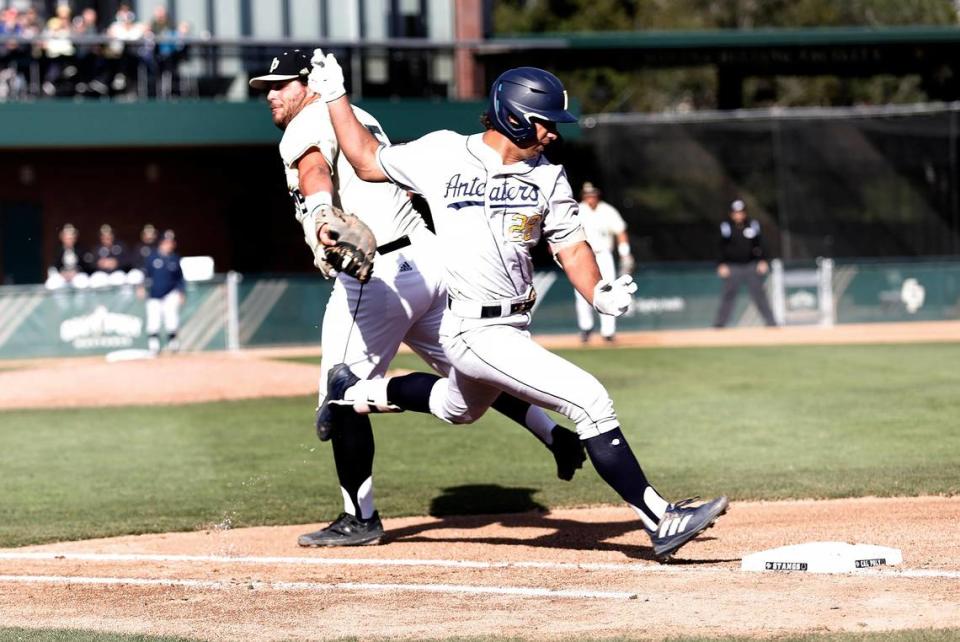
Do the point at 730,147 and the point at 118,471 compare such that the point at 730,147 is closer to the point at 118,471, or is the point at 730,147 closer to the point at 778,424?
the point at 778,424

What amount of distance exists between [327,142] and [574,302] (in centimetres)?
1744

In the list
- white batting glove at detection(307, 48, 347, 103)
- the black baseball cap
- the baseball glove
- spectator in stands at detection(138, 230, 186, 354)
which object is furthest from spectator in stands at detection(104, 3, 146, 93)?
the baseball glove

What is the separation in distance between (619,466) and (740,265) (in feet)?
60.7

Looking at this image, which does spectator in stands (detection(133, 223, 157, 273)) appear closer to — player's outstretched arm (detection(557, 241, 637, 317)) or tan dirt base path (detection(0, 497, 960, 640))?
tan dirt base path (detection(0, 497, 960, 640))

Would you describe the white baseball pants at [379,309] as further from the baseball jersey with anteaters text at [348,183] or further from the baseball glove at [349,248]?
the baseball glove at [349,248]

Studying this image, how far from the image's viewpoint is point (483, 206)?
6598 mm

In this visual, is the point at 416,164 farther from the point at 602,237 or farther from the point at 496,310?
the point at 602,237

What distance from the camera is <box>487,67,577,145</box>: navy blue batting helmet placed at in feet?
21.4

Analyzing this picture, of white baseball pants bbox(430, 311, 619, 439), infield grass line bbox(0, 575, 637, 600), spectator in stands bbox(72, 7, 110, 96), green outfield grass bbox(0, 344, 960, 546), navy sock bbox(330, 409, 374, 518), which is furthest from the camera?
spectator in stands bbox(72, 7, 110, 96)

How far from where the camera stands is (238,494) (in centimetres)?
985

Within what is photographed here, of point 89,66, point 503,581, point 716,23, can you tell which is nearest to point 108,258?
point 89,66

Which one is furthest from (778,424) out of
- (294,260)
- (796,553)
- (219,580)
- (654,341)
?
(294,260)

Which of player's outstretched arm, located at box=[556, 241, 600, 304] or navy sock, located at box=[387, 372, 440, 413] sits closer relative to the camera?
player's outstretched arm, located at box=[556, 241, 600, 304]

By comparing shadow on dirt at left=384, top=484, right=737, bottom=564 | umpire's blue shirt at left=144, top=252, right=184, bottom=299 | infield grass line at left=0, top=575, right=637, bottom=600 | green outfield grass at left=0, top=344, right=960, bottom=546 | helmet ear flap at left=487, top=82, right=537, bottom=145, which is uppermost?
helmet ear flap at left=487, top=82, right=537, bottom=145
